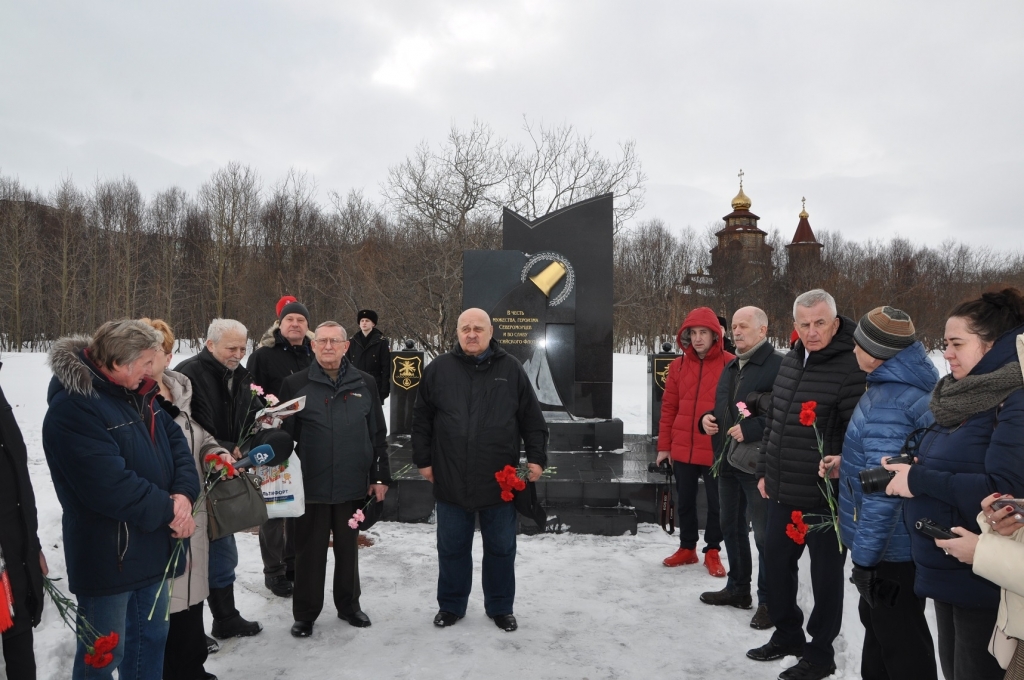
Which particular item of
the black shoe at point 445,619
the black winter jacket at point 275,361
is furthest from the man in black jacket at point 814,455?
the black winter jacket at point 275,361

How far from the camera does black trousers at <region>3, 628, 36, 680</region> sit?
2072 millimetres

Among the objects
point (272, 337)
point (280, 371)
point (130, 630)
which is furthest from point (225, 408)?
point (130, 630)

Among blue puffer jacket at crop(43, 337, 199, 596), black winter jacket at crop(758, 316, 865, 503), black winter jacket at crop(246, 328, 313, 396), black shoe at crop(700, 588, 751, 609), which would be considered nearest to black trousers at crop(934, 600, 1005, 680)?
black winter jacket at crop(758, 316, 865, 503)

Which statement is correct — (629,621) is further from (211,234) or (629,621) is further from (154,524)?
(211,234)

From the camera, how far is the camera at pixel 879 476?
2.19m

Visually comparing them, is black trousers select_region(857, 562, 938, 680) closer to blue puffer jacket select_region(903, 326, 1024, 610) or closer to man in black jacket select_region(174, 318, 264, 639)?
blue puffer jacket select_region(903, 326, 1024, 610)

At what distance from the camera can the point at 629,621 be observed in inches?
147

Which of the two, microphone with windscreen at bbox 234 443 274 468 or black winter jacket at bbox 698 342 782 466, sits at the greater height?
black winter jacket at bbox 698 342 782 466

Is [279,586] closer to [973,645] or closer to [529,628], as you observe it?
[529,628]

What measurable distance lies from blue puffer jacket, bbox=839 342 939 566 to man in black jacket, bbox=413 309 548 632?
168 centimetres

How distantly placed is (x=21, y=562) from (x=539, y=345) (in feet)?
20.5

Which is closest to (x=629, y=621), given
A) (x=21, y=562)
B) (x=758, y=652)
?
(x=758, y=652)

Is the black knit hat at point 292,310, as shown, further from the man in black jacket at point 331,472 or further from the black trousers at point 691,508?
the black trousers at point 691,508

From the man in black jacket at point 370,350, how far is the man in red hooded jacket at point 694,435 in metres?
3.82
